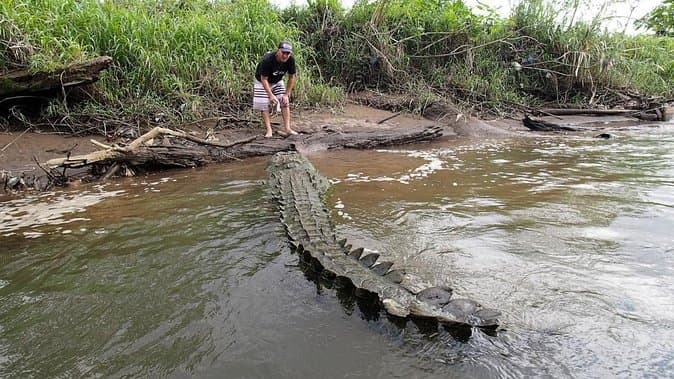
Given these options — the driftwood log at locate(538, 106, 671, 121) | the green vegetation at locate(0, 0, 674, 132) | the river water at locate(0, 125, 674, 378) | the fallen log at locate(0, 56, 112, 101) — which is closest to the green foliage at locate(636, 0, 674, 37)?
the green vegetation at locate(0, 0, 674, 132)

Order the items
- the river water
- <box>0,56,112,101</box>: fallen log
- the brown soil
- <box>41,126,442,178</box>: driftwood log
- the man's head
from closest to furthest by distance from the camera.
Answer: the river water
<box>41,126,442,178</box>: driftwood log
the brown soil
<box>0,56,112,101</box>: fallen log
the man's head

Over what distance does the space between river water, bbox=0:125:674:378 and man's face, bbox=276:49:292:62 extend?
2.41m

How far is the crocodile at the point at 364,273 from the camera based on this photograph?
174 centimetres

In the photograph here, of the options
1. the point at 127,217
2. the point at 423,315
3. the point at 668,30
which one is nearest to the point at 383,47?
the point at 127,217

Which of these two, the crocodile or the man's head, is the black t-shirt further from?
the crocodile

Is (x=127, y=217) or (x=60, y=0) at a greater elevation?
(x=60, y=0)

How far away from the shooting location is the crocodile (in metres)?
1.74

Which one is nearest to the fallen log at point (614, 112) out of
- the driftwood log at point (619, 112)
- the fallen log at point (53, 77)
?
the driftwood log at point (619, 112)

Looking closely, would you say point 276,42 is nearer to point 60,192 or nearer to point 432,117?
point 432,117


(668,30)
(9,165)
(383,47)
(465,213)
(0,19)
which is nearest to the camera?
(465,213)

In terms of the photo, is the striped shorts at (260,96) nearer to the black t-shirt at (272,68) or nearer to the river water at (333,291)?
the black t-shirt at (272,68)

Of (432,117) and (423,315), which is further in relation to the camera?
(432,117)

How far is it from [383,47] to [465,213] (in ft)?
24.8

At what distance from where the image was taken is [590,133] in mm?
8375
